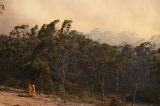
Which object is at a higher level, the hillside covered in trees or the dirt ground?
the hillside covered in trees

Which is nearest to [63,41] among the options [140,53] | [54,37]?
[54,37]

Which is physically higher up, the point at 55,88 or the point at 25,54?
the point at 25,54

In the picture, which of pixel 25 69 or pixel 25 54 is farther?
pixel 25 54

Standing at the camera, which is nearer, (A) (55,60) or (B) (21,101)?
(B) (21,101)

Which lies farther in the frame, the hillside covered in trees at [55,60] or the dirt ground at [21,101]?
the hillside covered in trees at [55,60]

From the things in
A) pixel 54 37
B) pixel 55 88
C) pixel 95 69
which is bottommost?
pixel 55 88

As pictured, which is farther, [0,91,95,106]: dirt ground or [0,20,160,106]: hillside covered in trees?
[0,20,160,106]: hillside covered in trees

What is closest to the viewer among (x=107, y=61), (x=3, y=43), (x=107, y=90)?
(x=107, y=61)

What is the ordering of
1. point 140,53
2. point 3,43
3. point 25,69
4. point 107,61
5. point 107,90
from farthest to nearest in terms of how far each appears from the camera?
point 140,53 → point 107,90 → point 3,43 → point 107,61 → point 25,69

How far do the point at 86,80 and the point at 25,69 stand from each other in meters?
34.6

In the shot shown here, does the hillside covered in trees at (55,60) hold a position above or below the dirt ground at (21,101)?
above

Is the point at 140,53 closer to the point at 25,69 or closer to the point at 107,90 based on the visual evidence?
the point at 107,90

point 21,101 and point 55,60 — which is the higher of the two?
point 55,60

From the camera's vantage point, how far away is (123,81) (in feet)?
352
